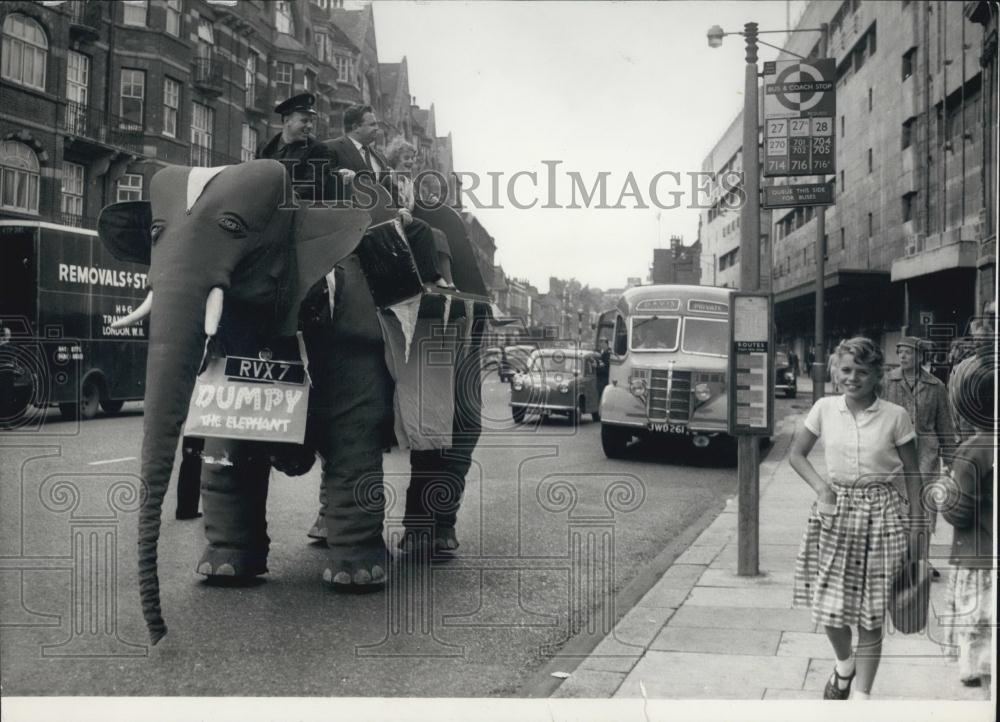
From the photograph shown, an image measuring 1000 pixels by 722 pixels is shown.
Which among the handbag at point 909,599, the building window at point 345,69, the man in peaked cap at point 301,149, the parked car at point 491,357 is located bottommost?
the handbag at point 909,599

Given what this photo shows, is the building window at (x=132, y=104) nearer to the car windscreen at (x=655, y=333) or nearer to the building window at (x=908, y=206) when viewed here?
the building window at (x=908, y=206)

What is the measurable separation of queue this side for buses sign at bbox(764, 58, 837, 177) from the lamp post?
129mm

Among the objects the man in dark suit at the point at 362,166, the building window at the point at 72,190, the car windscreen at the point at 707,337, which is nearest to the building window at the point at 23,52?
the building window at the point at 72,190

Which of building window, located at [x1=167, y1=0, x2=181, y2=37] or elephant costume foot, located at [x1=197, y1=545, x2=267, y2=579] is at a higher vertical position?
building window, located at [x1=167, y1=0, x2=181, y2=37]

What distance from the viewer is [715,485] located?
434 inches

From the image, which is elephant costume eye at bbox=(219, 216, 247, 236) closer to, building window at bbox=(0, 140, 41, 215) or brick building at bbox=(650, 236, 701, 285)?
building window at bbox=(0, 140, 41, 215)

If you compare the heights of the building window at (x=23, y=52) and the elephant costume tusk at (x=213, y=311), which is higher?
the building window at (x=23, y=52)

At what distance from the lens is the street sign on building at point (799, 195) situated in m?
5.02

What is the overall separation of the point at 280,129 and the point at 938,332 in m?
3.38

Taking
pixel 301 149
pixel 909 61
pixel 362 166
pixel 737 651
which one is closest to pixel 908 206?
pixel 909 61

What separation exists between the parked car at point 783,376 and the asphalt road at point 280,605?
0.49m

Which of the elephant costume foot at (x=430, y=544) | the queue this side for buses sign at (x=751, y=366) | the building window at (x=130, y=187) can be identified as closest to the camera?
the building window at (x=130, y=187)

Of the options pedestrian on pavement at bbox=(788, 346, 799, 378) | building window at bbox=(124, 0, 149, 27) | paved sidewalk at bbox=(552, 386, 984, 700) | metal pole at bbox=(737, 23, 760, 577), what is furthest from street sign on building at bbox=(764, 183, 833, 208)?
building window at bbox=(124, 0, 149, 27)

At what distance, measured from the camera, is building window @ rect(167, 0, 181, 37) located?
16.2 ft
